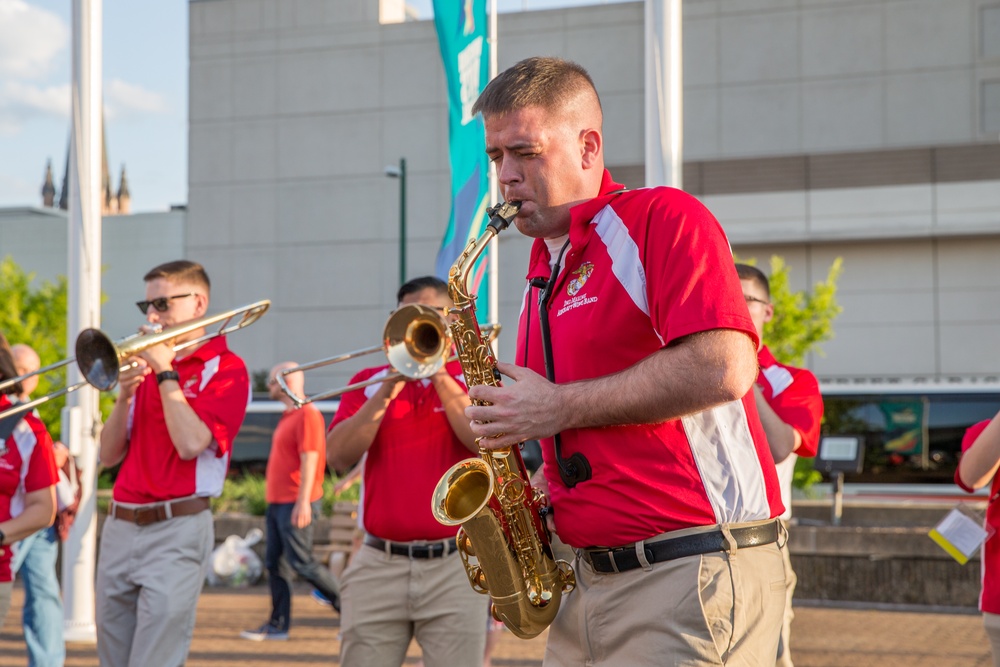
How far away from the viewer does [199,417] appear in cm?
533

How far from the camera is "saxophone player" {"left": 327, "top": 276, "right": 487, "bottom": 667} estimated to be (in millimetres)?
5000

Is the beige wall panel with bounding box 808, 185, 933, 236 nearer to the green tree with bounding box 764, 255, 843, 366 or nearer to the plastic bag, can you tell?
the green tree with bounding box 764, 255, 843, 366

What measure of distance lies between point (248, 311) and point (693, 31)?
29.6 metres

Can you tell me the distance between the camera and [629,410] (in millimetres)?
2654

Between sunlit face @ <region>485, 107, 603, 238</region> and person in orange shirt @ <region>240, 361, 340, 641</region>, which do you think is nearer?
sunlit face @ <region>485, 107, 603, 238</region>

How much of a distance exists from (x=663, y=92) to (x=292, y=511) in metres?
4.94

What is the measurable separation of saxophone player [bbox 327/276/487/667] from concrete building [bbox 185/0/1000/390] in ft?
89.3

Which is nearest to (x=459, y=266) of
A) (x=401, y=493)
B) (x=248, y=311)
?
(x=401, y=493)

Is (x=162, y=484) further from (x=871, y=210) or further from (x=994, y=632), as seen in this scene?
(x=871, y=210)

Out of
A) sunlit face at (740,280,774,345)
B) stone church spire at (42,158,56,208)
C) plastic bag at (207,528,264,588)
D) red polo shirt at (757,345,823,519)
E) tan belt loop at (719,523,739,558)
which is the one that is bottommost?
plastic bag at (207,528,264,588)

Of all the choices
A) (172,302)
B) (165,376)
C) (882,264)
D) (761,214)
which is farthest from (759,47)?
(165,376)

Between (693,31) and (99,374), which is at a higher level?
(693,31)

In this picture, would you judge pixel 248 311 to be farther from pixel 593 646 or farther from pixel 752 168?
pixel 752 168

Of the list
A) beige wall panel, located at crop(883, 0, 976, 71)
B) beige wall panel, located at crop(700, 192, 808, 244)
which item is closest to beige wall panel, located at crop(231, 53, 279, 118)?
beige wall panel, located at crop(700, 192, 808, 244)
